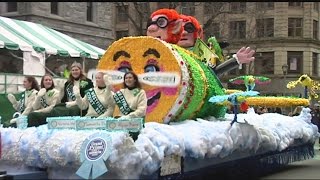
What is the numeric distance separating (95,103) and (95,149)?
1.55 metres

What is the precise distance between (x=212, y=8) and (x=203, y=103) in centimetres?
1641

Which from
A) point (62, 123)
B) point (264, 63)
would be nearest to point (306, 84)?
point (62, 123)

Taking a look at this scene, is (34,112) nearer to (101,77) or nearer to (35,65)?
(101,77)

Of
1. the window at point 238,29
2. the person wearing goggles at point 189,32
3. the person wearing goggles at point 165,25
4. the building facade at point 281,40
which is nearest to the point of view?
the person wearing goggles at point 165,25

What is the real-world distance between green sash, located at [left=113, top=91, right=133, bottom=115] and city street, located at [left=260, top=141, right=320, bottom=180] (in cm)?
400

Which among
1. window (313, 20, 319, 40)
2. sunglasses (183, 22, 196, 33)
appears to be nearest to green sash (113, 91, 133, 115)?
sunglasses (183, 22, 196, 33)

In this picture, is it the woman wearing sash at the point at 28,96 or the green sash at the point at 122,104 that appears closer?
the green sash at the point at 122,104

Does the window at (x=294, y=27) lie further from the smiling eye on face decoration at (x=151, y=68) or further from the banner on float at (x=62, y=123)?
the banner on float at (x=62, y=123)

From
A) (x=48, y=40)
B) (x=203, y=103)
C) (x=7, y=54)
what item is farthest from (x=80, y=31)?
(x=203, y=103)

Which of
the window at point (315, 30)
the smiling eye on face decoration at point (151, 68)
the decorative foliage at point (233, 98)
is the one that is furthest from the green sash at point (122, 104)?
the window at point (315, 30)

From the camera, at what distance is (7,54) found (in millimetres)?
22516

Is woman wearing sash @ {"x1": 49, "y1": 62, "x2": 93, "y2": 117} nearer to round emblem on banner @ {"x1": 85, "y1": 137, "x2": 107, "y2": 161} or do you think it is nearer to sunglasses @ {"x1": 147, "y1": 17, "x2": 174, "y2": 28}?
round emblem on banner @ {"x1": 85, "y1": 137, "x2": 107, "y2": 161}

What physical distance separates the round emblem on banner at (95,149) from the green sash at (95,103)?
1.41 m

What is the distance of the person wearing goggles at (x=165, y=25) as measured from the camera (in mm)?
10273
